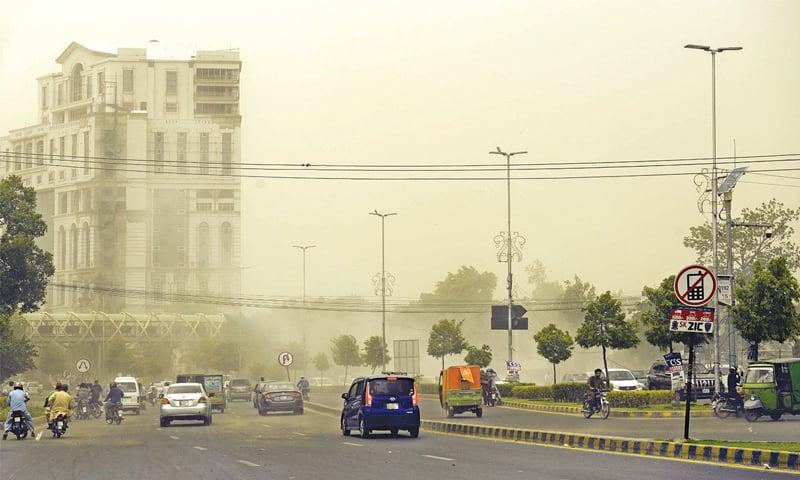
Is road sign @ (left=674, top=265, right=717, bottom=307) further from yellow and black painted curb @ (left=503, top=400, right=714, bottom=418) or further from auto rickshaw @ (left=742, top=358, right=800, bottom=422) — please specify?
yellow and black painted curb @ (left=503, top=400, right=714, bottom=418)

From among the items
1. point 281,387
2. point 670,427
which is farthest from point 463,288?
point 670,427

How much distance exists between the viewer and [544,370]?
15562cm

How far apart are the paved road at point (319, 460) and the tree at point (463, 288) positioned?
121 meters

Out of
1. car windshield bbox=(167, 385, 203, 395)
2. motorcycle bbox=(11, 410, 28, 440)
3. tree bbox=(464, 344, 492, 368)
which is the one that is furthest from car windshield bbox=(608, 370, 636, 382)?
motorcycle bbox=(11, 410, 28, 440)

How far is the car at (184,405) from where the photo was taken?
144 ft

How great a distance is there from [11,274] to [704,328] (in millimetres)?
48002

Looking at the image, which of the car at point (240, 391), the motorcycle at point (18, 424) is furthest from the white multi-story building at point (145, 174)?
the motorcycle at point (18, 424)

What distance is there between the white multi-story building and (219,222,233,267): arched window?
149 millimetres

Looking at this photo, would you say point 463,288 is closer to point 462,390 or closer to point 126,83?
point 126,83

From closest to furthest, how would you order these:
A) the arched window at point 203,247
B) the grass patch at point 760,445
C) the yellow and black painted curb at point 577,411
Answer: the grass patch at point 760,445 → the yellow and black painted curb at point 577,411 → the arched window at point 203,247

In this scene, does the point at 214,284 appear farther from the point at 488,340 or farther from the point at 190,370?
the point at 488,340

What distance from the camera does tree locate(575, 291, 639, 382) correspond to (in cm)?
5853

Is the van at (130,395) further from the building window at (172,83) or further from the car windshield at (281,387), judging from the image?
the building window at (172,83)

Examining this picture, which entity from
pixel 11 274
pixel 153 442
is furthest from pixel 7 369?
pixel 153 442
